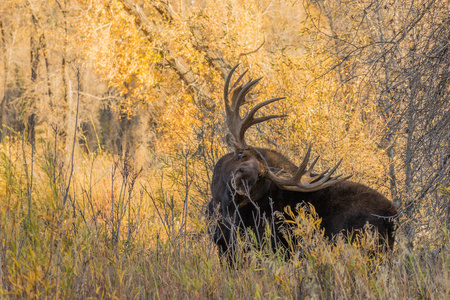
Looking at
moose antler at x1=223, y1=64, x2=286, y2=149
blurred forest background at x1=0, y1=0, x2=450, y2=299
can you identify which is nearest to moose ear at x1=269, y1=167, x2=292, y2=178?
moose antler at x1=223, y1=64, x2=286, y2=149

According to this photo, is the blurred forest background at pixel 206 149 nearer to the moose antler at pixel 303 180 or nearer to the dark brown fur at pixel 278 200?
the dark brown fur at pixel 278 200

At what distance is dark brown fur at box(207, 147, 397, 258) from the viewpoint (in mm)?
4520

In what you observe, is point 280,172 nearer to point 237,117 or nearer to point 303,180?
point 303,180

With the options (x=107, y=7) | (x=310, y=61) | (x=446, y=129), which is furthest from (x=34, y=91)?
(x=446, y=129)

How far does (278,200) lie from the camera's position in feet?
16.4

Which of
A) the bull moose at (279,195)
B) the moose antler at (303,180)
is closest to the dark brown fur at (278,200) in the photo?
the bull moose at (279,195)

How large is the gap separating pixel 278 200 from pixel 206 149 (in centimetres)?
232

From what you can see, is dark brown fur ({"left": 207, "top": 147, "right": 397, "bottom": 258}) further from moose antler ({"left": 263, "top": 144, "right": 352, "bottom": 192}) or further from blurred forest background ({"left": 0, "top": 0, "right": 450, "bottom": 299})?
blurred forest background ({"left": 0, "top": 0, "right": 450, "bottom": 299})

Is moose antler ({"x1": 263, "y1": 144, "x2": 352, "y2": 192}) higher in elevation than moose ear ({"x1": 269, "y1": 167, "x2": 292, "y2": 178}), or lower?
lower

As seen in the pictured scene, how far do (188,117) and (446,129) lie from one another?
7.86 m

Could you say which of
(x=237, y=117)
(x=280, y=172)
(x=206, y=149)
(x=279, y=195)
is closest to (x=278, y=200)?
(x=279, y=195)

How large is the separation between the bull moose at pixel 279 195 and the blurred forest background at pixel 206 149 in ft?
0.98

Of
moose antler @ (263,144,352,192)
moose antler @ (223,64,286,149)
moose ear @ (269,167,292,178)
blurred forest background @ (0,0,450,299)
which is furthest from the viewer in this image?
moose antler @ (223,64,286,149)

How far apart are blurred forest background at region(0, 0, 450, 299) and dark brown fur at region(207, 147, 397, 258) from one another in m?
0.28
